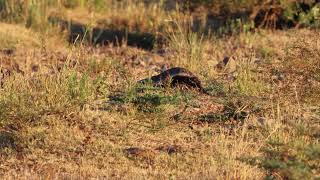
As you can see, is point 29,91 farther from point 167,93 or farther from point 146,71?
point 146,71

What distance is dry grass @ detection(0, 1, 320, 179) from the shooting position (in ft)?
17.8

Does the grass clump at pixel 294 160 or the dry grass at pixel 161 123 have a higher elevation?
the grass clump at pixel 294 160

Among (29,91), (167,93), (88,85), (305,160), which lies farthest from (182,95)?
(305,160)

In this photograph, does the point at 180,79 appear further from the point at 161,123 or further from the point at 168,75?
the point at 161,123

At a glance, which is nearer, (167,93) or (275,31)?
(167,93)

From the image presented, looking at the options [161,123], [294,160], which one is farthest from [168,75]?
[294,160]

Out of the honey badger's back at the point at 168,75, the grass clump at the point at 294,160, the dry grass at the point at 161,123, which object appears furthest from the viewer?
the honey badger's back at the point at 168,75

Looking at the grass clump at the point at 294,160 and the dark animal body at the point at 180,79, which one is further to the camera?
the dark animal body at the point at 180,79

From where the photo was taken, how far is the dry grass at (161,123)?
541 centimetres

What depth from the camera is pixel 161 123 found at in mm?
6301

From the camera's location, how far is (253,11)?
33.9 ft

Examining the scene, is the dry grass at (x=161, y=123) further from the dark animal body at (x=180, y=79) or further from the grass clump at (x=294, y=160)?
the dark animal body at (x=180, y=79)

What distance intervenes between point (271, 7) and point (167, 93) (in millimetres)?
3845

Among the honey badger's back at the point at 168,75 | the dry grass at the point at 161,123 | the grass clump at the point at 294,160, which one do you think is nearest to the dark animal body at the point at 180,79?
the honey badger's back at the point at 168,75
